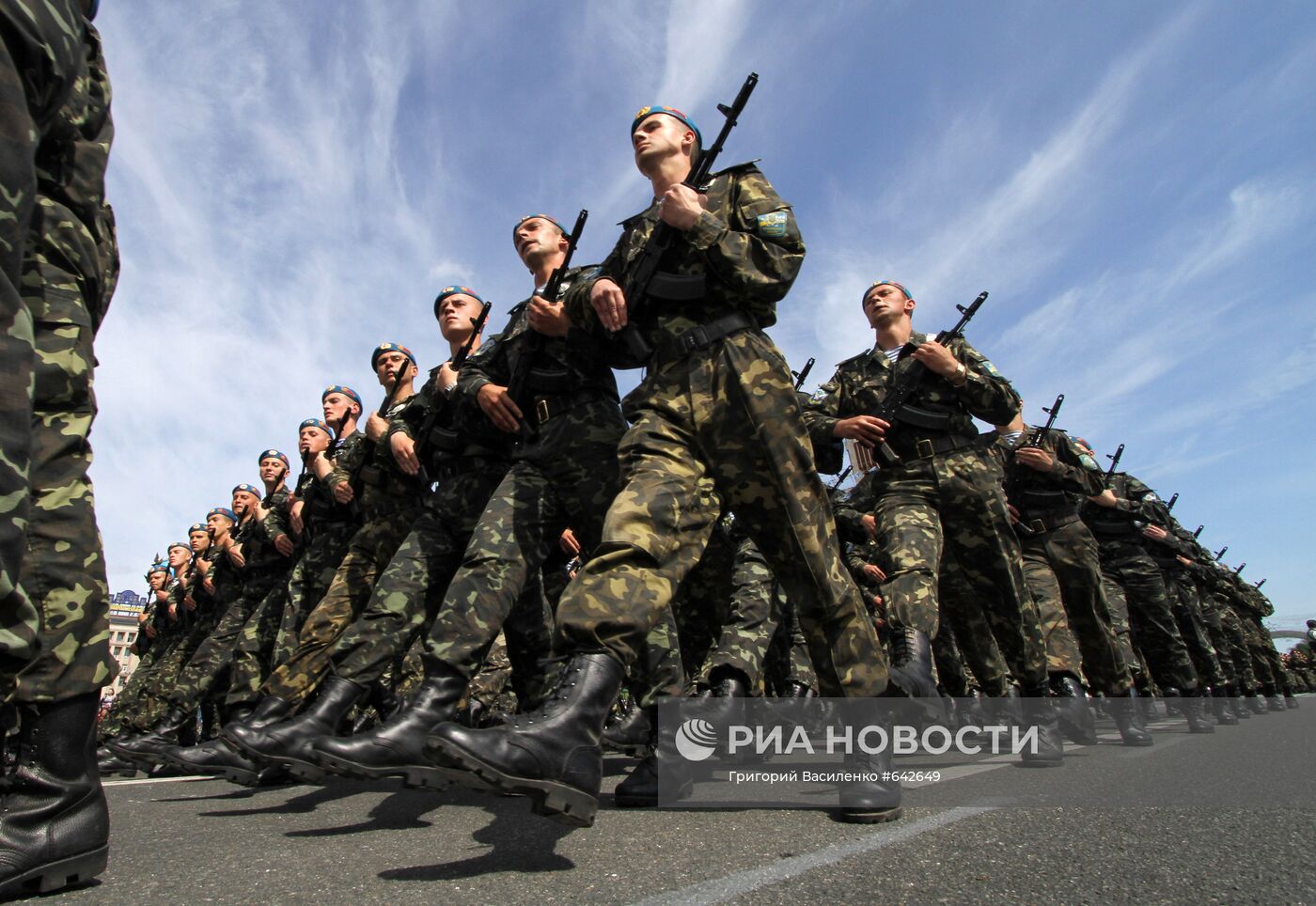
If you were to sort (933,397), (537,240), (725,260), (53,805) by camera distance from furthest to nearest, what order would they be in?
(933,397), (537,240), (725,260), (53,805)

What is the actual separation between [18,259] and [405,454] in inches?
107

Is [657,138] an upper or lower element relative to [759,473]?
upper

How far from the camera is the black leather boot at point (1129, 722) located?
5.14m

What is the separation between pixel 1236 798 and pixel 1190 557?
8.37m

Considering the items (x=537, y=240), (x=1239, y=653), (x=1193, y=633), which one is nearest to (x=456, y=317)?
(x=537, y=240)

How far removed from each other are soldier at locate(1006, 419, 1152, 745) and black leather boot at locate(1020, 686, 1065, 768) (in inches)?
27.0

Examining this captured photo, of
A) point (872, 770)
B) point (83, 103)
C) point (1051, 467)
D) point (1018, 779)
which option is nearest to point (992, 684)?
point (1018, 779)

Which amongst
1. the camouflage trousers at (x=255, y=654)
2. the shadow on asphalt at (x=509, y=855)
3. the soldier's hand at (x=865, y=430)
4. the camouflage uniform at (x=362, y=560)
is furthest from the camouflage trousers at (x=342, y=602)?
the soldier's hand at (x=865, y=430)

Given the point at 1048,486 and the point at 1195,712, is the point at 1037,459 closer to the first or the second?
the point at 1048,486

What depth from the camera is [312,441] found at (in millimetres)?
5965

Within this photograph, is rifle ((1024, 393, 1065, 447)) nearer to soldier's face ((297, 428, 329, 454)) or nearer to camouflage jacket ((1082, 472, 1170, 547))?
camouflage jacket ((1082, 472, 1170, 547))

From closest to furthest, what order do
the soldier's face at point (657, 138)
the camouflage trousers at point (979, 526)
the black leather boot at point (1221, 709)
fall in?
the soldier's face at point (657, 138)
the camouflage trousers at point (979, 526)
the black leather boot at point (1221, 709)

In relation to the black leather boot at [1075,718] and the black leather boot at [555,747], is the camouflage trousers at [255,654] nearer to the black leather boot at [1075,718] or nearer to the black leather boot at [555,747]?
the black leather boot at [555,747]

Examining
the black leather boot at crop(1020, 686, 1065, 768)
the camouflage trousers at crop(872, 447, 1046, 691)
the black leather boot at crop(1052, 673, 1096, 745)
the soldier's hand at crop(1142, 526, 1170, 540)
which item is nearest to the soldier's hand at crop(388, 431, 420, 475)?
the camouflage trousers at crop(872, 447, 1046, 691)
